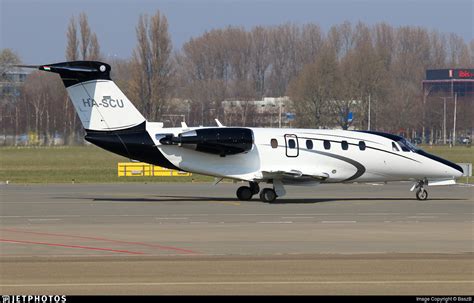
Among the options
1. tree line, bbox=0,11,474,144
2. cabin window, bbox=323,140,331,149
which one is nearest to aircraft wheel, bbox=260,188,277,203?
cabin window, bbox=323,140,331,149

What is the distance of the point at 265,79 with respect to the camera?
169250 mm

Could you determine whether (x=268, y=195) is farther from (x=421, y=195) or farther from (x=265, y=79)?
(x=265, y=79)

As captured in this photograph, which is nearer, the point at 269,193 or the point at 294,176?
the point at 269,193

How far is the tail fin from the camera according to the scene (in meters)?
31.7

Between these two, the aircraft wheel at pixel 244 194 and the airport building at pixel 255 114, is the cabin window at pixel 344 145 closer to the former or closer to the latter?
the aircraft wheel at pixel 244 194

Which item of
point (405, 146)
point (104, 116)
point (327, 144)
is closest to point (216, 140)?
point (104, 116)

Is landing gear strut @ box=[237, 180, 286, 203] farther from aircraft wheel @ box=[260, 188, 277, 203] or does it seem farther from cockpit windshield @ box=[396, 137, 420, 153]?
cockpit windshield @ box=[396, 137, 420, 153]

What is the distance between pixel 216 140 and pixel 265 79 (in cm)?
13793

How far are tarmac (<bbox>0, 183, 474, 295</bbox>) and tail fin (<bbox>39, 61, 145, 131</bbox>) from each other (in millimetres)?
2683

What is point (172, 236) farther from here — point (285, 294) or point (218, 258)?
point (285, 294)

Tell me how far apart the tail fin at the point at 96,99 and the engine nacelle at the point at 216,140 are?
1.61 m

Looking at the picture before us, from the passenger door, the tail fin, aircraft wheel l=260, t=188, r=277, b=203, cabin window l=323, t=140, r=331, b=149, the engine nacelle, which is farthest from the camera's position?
cabin window l=323, t=140, r=331, b=149

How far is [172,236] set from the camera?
21422 mm

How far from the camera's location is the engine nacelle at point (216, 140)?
104 feet
